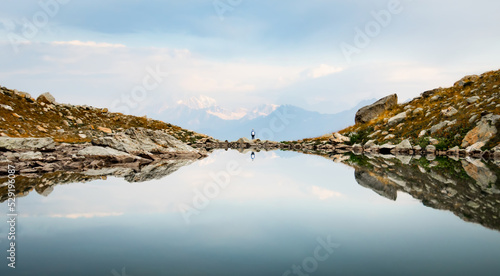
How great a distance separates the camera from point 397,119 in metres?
59.2

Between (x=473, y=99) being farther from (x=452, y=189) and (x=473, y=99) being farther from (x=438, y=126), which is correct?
(x=452, y=189)

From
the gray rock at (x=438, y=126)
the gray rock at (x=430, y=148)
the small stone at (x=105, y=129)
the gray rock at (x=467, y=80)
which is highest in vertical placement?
the small stone at (x=105, y=129)

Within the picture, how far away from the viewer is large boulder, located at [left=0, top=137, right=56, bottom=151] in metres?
29.2

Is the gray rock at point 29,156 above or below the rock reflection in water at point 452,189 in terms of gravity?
above

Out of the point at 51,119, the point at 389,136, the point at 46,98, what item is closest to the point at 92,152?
the point at 51,119

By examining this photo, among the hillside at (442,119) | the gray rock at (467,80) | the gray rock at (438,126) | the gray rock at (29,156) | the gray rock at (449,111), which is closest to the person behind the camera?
the gray rock at (29,156)

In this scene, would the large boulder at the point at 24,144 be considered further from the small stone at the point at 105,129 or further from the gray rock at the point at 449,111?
Answer: the gray rock at the point at 449,111

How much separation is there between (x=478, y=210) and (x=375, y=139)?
48.1 metres

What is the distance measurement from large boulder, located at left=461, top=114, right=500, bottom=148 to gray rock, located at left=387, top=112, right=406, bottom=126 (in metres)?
17.0

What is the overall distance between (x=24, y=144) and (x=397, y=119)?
52.2 m

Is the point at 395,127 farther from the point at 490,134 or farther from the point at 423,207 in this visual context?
the point at 423,207

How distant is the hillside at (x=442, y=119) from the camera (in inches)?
1625

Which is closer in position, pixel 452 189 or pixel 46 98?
pixel 452 189

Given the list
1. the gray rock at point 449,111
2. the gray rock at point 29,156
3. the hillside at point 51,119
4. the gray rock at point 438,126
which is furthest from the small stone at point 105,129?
the gray rock at point 449,111
